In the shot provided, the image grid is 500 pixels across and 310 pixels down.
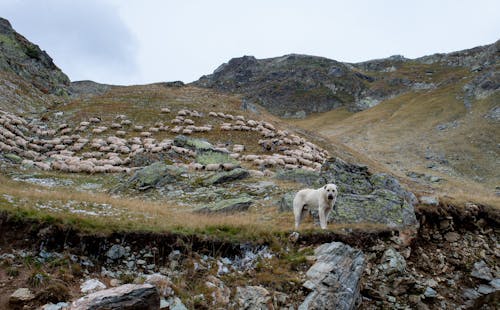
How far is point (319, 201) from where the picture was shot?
11.2 metres

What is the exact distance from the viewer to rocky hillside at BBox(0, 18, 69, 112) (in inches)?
1673

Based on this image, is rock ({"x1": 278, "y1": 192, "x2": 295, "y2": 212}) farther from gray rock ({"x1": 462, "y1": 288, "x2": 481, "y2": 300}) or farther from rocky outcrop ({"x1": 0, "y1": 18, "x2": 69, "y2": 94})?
rocky outcrop ({"x1": 0, "y1": 18, "x2": 69, "y2": 94})

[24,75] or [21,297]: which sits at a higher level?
[24,75]

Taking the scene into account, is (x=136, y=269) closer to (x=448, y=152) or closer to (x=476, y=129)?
(x=448, y=152)

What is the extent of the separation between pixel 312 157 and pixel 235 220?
2160 centimetres

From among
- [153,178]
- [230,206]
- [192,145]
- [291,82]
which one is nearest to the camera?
[230,206]

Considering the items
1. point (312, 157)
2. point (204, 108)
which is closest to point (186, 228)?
point (312, 157)

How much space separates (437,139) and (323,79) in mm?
90361

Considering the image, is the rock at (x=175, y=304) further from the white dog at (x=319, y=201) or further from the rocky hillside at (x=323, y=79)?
the rocky hillside at (x=323, y=79)

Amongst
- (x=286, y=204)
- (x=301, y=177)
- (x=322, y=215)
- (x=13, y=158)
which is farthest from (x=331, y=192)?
(x=13, y=158)

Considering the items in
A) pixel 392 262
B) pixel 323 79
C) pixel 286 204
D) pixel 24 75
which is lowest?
pixel 392 262

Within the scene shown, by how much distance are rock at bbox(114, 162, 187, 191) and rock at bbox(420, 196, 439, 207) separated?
13.7 meters

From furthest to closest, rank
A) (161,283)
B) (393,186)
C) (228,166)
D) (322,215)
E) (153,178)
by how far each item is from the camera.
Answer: (228,166), (153,178), (393,186), (322,215), (161,283)

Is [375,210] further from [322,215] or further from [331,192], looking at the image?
[331,192]
